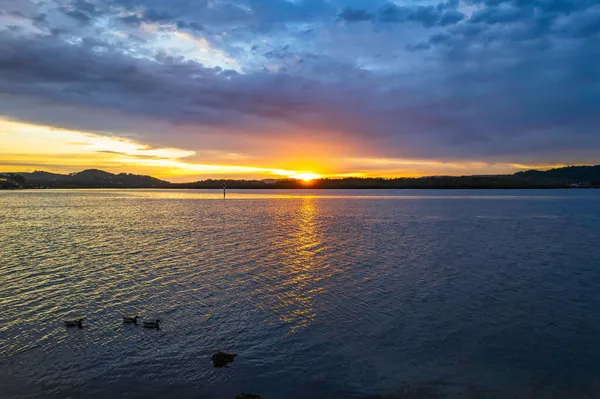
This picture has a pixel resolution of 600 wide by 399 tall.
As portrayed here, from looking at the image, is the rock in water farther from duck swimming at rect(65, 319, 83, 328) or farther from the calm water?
duck swimming at rect(65, 319, 83, 328)

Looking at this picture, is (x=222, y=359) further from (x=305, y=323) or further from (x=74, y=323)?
(x=74, y=323)

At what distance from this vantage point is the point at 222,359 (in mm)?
15633

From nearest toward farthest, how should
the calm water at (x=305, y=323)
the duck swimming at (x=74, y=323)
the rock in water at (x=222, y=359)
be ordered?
the calm water at (x=305, y=323)
the rock in water at (x=222, y=359)
the duck swimming at (x=74, y=323)

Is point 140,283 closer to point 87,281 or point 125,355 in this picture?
point 87,281

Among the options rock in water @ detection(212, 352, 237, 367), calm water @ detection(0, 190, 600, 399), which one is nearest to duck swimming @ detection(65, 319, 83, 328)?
calm water @ detection(0, 190, 600, 399)

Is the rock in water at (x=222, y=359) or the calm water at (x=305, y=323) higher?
the rock in water at (x=222, y=359)

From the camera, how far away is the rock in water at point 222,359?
50.7 feet

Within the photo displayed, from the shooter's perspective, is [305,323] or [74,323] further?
[305,323]

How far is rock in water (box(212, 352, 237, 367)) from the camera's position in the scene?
15.4 meters

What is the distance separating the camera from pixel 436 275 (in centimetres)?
3131

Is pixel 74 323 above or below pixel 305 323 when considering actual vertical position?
above

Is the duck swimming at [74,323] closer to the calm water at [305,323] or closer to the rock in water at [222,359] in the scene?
the calm water at [305,323]

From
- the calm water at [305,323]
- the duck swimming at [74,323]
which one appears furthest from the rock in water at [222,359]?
the duck swimming at [74,323]

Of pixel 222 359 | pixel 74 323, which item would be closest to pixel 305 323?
pixel 222 359
